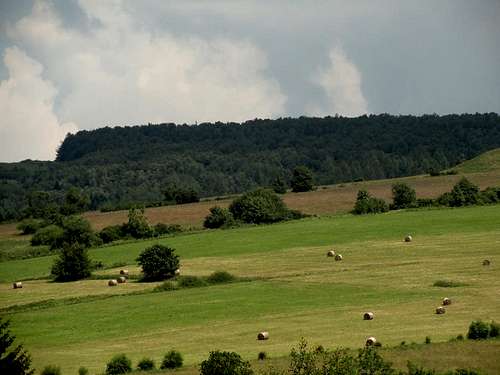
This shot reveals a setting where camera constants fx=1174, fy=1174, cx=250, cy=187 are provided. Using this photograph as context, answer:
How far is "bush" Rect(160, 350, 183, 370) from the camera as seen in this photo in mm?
A: 55031

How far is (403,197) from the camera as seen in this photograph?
133 meters

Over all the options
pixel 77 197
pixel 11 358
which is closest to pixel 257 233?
pixel 77 197

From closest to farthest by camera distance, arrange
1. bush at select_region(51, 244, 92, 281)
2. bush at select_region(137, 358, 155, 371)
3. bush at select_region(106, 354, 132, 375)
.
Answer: bush at select_region(106, 354, 132, 375) < bush at select_region(137, 358, 155, 371) < bush at select_region(51, 244, 92, 281)

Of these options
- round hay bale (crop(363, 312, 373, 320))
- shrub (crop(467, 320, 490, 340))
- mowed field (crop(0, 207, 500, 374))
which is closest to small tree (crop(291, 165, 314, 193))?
mowed field (crop(0, 207, 500, 374))

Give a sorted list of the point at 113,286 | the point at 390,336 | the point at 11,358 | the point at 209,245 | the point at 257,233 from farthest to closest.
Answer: the point at 257,233 → the point at 209,245 → the point at 113,286 → the point at 390,336 → the point at 11,358

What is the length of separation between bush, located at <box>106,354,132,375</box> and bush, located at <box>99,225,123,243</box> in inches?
2618

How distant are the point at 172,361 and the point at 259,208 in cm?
7606

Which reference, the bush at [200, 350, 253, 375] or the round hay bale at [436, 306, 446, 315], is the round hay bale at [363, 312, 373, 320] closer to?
the round hay bale at [436, 306, 446, 315]

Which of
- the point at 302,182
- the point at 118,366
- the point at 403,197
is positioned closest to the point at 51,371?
the point at 118,366

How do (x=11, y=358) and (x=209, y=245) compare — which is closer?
(x=11, y=358)

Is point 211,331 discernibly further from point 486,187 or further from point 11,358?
point 486,187

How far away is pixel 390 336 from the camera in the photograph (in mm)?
59438

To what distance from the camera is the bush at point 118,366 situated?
2153 inches

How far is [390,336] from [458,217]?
59.7 meters
